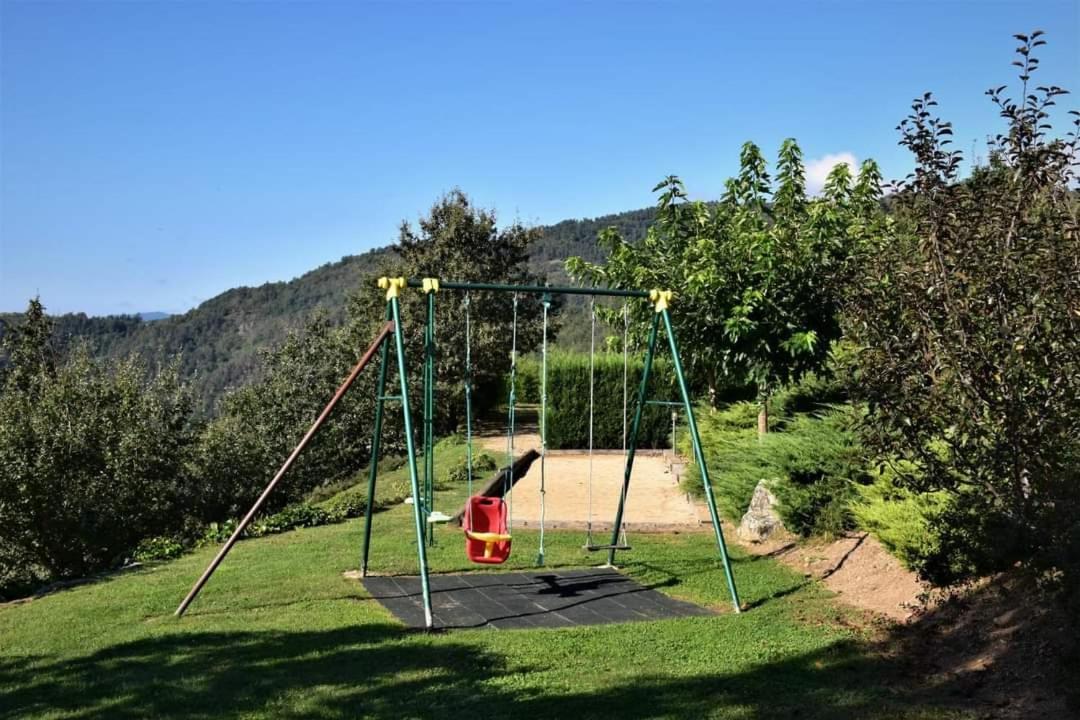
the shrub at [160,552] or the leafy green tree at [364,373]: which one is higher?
the leafy green tree at [364,373]

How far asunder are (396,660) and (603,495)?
925cm

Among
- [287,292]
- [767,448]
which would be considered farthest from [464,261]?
[287,292]

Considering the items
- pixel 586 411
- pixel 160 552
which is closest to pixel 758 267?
pixel 160 552

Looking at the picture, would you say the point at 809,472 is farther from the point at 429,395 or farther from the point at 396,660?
the point at 396,660

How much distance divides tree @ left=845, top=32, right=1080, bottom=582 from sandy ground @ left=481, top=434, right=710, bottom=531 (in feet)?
19.6

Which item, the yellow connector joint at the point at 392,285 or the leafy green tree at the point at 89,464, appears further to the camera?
the leafy green tree at the point at 89,464

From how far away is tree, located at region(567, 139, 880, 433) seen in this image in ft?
36.9

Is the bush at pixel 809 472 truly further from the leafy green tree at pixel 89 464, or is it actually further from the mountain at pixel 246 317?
the mountain at pixel 246 317

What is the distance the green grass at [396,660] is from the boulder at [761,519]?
1.66 metres

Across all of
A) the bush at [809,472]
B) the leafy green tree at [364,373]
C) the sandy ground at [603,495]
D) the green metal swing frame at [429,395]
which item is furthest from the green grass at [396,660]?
the leafy green tree at [364,373]

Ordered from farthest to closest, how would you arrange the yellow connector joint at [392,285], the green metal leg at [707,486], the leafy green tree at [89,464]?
the leafy green tree at [89,464] → the yellow connector joint at [392,285] → the green metal leg at [707,486]

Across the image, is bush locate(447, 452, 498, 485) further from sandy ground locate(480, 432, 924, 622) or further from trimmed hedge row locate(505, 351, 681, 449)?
trimmed hedge row locate(505, 351, 681, 449)

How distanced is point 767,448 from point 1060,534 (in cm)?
552

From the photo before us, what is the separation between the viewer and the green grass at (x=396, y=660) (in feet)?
16.7
